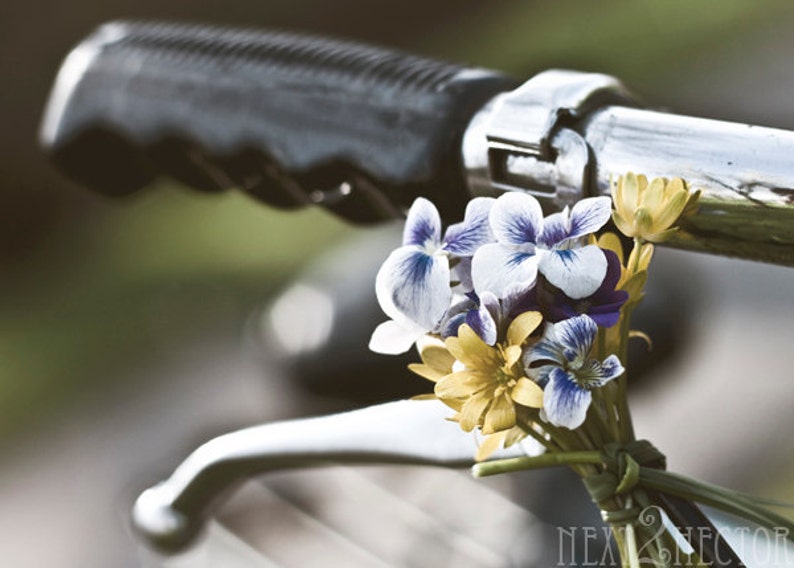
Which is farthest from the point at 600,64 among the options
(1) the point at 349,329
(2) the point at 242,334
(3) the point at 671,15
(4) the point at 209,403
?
(1) the point at 349,329

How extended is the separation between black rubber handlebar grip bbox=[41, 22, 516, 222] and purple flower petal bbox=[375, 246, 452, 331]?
20 cm

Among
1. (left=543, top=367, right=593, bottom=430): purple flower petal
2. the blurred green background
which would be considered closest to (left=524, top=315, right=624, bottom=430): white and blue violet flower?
(left=543, top=367, right=593, bottom=430): purple flower petal

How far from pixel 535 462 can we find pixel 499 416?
0.02 metres

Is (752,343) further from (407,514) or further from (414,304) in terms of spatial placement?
(414,304)

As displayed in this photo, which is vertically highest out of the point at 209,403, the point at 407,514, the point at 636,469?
the point at 636,469

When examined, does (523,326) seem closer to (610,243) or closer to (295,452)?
(610,243)

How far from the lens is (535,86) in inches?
19.9

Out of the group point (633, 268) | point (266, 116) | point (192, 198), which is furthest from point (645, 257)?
point (192, 198)

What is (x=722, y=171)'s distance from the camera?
428 millimetres

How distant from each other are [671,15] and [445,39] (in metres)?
0.38

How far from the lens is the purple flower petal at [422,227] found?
359mm

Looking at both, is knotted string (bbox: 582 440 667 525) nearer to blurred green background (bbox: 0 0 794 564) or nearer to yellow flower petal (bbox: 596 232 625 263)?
yellow flower petal (bbox: 596 232 625 263)

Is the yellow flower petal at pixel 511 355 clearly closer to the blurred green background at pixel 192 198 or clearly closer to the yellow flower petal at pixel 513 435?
the yellow flower petal at pixel 513 435

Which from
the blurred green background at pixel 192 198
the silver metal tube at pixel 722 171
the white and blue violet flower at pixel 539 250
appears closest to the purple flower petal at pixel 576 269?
the white and blue violet flower at pixel 539 250
